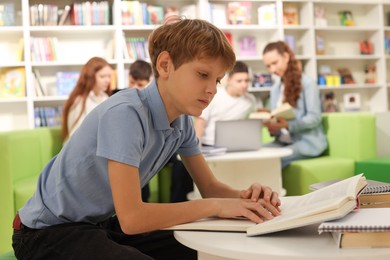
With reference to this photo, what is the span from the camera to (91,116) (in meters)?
1.32

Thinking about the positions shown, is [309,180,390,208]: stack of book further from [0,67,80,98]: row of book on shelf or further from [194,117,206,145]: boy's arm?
[0,67,80,98]: row of book on shelf

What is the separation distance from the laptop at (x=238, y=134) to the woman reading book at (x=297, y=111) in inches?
20.3

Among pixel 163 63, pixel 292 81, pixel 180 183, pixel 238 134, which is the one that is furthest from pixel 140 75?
pixel 163 63

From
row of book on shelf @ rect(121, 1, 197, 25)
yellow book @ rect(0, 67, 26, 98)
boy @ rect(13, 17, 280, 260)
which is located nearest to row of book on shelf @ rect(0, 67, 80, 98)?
yellow book @ rect(0, 67, 26, 98)

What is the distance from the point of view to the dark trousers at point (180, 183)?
3868 mm

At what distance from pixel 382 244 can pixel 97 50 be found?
16.5ft

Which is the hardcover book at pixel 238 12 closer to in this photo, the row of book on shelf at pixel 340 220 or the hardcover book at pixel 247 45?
the hardcover book at pixel 247 45

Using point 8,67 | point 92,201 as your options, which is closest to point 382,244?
point 92,201

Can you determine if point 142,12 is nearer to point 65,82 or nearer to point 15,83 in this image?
point 65,82

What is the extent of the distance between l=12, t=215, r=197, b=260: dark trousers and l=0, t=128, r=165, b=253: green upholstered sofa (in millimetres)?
1510

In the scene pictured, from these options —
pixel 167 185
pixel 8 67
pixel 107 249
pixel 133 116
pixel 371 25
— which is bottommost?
pixel 167 185

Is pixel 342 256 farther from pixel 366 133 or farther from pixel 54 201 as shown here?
pixel 366 133

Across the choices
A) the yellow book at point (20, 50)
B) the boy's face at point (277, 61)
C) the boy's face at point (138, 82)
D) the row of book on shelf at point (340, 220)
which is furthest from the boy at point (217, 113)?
the row of book on shelf at point (340, 220)

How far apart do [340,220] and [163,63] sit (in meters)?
0.58
